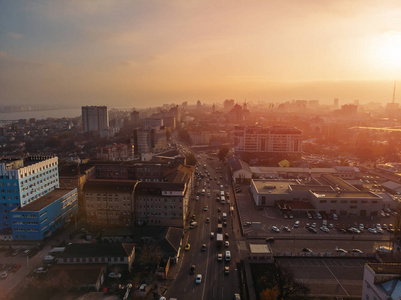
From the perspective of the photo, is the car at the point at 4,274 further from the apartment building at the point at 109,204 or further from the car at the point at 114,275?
the apartment building at the point at 109,204

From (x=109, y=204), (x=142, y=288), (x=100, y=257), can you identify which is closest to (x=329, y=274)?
(x=142, y=288)

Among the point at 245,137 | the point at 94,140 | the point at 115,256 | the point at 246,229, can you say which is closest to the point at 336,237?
the point at 246,229

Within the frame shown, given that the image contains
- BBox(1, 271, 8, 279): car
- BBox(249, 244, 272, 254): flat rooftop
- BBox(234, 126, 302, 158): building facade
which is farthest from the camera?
BBox(234, 126, 302, 158): building facade

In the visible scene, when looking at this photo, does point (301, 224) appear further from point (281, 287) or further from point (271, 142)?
point (271, 142)

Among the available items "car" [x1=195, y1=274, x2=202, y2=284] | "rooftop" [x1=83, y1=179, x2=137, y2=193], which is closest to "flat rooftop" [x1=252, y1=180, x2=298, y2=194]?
"rooftop" [x1=83, y1=179, x2=137, y2=193]

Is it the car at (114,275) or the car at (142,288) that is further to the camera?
the car at (114,275)

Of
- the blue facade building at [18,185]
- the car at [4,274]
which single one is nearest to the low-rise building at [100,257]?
the car at [4,274]

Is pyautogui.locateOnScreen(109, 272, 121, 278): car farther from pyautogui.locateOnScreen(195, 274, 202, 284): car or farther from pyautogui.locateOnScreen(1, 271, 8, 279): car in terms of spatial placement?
pyautogui.locateOnScreen(1, 271, 8, 279): car
